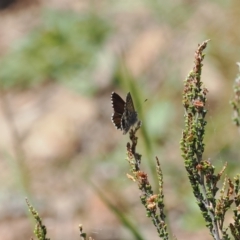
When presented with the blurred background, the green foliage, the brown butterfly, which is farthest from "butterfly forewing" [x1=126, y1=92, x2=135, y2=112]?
the green foliage

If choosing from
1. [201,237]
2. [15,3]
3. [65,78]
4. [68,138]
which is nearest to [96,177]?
[68,138]

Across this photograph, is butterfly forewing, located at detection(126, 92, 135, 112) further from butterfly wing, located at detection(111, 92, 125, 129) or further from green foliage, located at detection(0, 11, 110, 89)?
green foliage, located at detection(0, 11, 110, 89)

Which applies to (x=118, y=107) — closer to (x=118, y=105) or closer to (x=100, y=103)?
(x=118, y=105)

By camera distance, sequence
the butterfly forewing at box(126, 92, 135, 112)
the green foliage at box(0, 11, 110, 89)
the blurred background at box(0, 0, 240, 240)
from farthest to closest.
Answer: the green foliage at box(0, 11, 110, 89)
the blurred background at box(0, 0, 240, 240)
the butterfly forewing at box(126, 92, 135, 112)

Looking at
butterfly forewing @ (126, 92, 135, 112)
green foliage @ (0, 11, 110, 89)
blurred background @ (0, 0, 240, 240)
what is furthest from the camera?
green foliage @ (0, 11, 110, 89)

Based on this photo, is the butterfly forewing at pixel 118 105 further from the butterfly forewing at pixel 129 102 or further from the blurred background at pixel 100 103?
the blurred background at pixel 100 103

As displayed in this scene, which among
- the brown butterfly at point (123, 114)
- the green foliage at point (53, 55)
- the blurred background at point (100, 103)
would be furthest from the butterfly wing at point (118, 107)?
the green foliage at point (53, 55)
